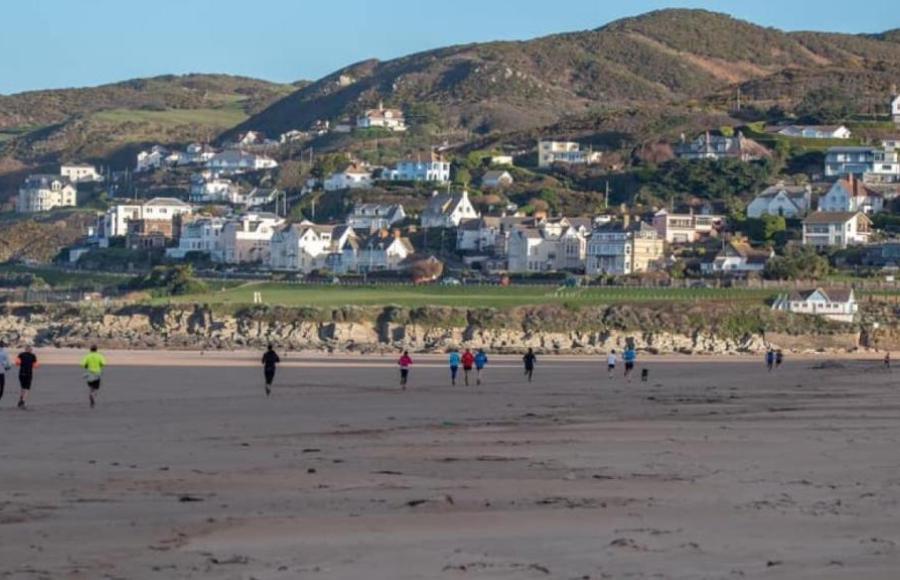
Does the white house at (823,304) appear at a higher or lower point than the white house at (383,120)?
lower

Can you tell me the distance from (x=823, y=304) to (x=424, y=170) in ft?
157

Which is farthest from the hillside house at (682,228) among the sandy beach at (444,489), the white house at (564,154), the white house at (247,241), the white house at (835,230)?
the sandy beach at (444,489)

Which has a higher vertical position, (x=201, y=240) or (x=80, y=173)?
(x=80, y=173)

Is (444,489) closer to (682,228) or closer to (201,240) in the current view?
(682,228)

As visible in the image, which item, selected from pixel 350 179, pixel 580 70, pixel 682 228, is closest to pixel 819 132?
pixel 682 228

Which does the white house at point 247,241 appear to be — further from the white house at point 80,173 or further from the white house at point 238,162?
the white house at point 80,173

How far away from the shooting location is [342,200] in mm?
99688

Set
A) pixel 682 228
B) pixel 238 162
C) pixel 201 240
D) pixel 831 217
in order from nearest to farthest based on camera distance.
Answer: pixel 831 217 < pixel 682 228 < pixel 201 240 < pixel 238 162

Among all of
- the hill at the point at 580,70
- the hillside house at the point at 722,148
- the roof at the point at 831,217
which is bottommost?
the roof at the point at 831,217

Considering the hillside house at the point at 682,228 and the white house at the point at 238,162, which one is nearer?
the hillside house at the point at 682,228

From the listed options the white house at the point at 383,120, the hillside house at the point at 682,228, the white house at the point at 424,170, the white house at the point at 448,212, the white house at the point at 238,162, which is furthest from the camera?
the white house at the point at 383,120

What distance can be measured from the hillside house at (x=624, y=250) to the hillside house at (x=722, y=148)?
19.5 meters

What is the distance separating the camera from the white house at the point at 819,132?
99688 mm

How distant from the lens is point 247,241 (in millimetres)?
88375
